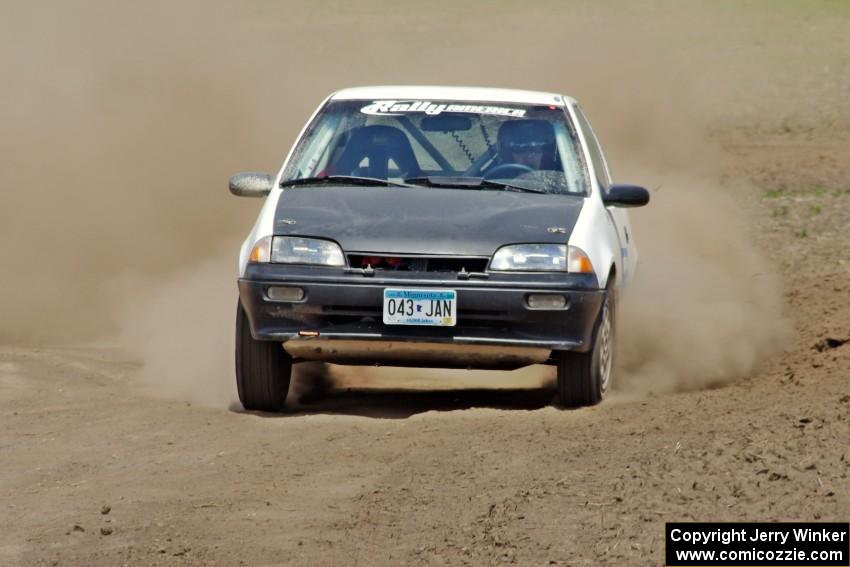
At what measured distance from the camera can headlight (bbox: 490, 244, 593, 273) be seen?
8.25 m

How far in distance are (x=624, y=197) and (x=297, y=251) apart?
185 centimetres

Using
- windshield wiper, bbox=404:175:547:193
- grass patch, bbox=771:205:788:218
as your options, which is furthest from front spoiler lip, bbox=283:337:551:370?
grass patch, bbox=771:205:788:218

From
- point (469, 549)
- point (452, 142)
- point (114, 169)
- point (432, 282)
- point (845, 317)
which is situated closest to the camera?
point (469, 549)

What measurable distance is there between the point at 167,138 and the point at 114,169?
75 cm

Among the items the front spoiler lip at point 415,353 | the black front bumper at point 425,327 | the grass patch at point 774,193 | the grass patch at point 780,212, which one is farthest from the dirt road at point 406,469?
the grass patch at point 774,193

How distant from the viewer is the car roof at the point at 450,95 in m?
9.59

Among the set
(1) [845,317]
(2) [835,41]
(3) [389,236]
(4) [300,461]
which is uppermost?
(3) [389,236]

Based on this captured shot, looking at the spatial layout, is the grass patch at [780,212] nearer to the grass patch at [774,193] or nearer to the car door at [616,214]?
the grass patch at [774,193]

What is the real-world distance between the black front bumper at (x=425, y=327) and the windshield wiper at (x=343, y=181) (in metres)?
0.83

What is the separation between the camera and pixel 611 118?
688 inches

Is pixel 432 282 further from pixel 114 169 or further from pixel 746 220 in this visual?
pixel 746 220

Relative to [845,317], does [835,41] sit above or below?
below

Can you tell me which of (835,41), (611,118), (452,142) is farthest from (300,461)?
(835,41)

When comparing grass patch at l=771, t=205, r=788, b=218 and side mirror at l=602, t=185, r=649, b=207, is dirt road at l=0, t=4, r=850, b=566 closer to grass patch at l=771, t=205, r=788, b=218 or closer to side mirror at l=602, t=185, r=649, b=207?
side mirror at l=602, t=185, r=649, b=207
